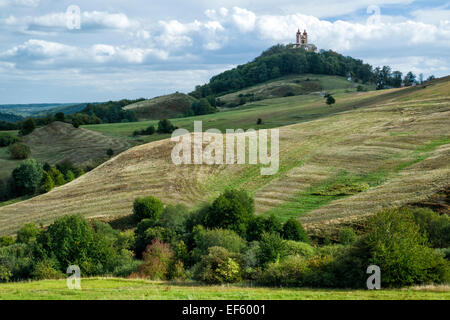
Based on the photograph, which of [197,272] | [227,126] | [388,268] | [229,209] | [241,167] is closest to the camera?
[388,268]

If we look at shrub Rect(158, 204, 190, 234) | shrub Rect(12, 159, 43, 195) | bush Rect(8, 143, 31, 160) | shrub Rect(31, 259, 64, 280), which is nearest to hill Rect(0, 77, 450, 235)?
shrub Rect(158, 204, 190, 234)

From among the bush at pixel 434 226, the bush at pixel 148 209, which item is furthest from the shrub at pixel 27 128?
the bush at pixel 434 226

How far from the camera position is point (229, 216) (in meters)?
39.6

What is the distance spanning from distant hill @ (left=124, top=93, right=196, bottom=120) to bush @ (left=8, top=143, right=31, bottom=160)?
269ft

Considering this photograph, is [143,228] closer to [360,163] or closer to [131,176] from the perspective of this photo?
[131,176]

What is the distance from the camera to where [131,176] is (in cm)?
6275

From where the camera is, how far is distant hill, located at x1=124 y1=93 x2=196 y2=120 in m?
181

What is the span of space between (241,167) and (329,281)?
39.6 m

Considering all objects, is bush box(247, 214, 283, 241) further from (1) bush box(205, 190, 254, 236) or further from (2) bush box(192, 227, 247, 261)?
(2) bush box(192, 227, 247, 261)

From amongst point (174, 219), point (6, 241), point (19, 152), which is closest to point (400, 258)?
point (174, 219)

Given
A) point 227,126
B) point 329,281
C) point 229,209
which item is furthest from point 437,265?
point 227,126

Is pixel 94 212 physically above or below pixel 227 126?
below

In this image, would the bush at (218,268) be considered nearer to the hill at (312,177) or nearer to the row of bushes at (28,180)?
the hill at (312,177)
